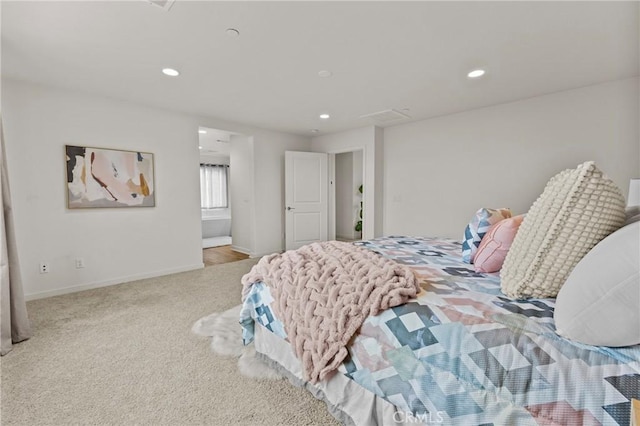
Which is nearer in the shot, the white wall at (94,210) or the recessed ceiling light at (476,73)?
the recessed ceiling light at (476,73)

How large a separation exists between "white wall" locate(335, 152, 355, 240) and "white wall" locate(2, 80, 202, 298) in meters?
3.92

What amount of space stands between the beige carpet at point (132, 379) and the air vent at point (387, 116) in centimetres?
324

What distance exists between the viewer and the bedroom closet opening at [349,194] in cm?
706

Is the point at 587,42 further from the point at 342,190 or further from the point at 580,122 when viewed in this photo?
the point at 342,190

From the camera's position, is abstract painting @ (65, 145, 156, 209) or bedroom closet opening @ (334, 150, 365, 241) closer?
abstract painting @ (65, 145, 156, 209)

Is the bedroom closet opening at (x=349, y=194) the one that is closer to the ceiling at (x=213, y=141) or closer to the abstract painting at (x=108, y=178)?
the ceiling at (x=213, y=141)

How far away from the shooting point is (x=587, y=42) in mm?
2139

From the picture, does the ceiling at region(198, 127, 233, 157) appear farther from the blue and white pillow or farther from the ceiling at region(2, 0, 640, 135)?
the blue and white pillow

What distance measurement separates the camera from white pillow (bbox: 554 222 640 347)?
771mm

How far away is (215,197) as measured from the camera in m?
8.70

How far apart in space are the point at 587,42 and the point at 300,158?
4.03 meters

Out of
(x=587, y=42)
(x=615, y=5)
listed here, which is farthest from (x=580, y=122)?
(x=615, y=5)

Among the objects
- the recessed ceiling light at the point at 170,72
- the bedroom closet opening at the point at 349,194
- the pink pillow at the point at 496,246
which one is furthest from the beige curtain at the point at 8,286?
the bedroom closet opening at the point at 349,194

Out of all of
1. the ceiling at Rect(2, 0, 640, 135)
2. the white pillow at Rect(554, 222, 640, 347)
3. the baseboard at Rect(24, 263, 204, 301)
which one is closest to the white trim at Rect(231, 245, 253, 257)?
the baseboard at Rect(24, 263, 204, 301)
